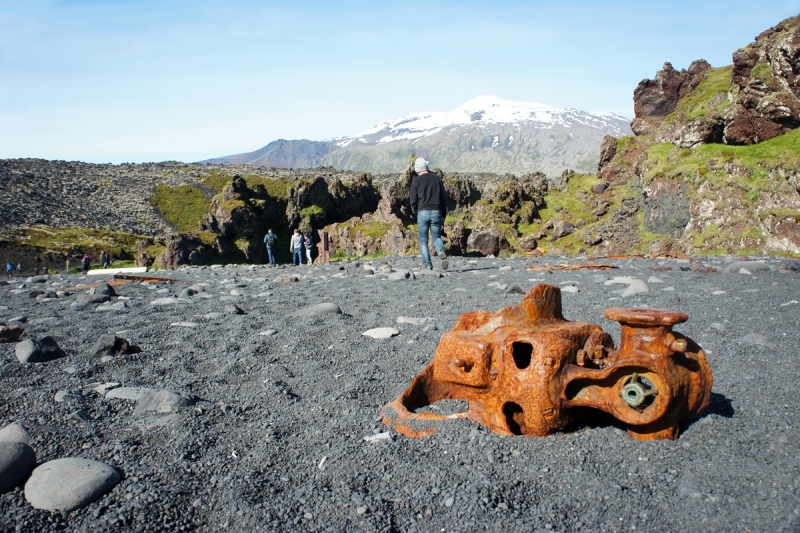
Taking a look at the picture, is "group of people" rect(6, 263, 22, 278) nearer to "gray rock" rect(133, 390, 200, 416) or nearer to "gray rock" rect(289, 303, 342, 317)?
"gray rock" rect(289, 303, 342, 317)

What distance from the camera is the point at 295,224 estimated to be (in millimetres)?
47188

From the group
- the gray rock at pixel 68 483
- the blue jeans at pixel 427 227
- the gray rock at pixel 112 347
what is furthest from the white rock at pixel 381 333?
the blue jeans at pixel 427 227

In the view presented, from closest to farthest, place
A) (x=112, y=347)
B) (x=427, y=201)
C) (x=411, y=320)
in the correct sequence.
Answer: (x=112, y=347) < (x=411, y=320) < (x=427, y=201)

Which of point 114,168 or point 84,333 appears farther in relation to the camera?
point 114,168

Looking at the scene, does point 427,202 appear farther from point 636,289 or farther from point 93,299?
point 93,299

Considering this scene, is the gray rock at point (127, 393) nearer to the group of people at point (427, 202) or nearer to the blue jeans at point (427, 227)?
the group of people at point (427, 202)

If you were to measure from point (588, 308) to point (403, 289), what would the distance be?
2805mm

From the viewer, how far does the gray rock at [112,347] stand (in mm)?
4055

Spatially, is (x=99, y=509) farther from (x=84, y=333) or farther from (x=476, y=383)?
(x=84, y=333)

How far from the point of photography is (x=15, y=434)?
2.54 m

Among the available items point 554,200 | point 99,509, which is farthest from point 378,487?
point 554,200

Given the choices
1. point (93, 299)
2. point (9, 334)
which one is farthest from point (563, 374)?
point (93, 299)

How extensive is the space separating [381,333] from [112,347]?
7.47 ft

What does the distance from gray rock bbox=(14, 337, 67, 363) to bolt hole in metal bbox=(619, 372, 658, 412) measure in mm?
4143
